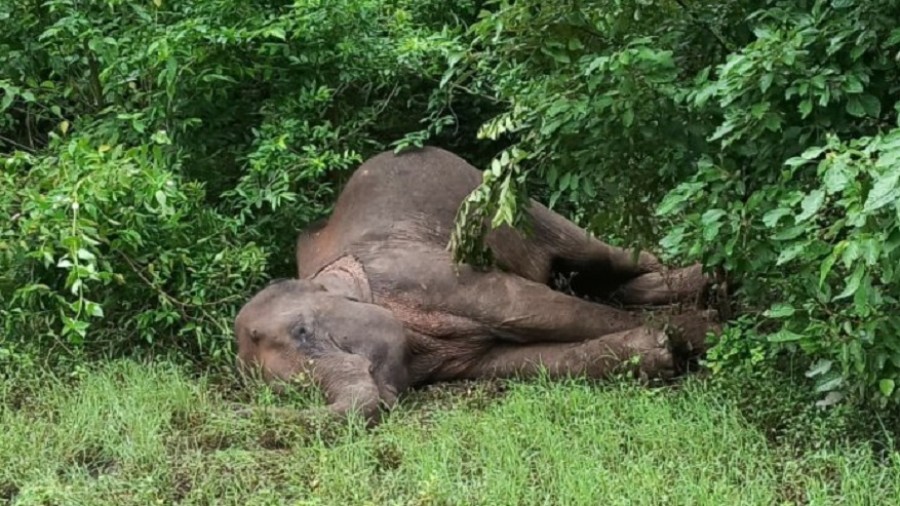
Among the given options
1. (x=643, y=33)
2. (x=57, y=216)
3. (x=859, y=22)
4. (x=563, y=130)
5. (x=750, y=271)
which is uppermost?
(x=859, y=22)

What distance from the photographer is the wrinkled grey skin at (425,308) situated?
475cm

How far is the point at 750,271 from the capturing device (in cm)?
413

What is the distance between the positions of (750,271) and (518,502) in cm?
128

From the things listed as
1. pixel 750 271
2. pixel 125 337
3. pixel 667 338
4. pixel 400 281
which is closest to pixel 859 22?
pixel 750 271

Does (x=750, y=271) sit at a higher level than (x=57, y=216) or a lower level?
higher

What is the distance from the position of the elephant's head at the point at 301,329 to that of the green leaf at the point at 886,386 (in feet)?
6.72

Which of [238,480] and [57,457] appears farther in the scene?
[57,457]

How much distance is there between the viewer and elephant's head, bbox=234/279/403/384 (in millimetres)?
4719

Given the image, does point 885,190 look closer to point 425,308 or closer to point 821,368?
point 821,368

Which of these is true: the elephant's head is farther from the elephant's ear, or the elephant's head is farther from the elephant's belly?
the elephant's belly

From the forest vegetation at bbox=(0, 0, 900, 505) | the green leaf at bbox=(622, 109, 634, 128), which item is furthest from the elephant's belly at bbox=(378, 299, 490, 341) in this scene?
the green leaf at bbox=(622, 109, 634, 128)

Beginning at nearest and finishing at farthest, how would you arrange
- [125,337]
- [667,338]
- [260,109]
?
[667,338]
[125,337]
[260,109]

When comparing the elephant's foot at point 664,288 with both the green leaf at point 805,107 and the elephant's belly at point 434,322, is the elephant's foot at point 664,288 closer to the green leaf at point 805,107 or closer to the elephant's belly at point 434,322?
the elephant's belly at point 434,322

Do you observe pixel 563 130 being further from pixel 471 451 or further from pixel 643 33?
pixel 471 451
